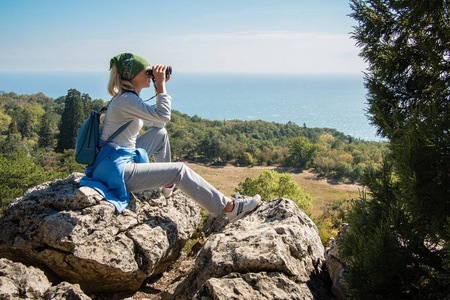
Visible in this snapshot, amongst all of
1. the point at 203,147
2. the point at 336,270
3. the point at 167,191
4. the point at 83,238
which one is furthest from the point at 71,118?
the point at 336,270

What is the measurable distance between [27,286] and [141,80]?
2.71m

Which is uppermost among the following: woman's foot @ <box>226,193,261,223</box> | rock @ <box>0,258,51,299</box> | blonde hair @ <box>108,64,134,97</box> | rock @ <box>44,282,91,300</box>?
blonde hair @ <box>108,64,134,97</box>

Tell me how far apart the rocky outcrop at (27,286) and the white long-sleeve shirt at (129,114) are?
1788 millimetres

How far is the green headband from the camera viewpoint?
413 cm

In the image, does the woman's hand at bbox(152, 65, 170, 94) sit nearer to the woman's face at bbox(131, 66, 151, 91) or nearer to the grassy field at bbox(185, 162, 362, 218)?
the woman's face at bbox(131, 66, 151, 91)

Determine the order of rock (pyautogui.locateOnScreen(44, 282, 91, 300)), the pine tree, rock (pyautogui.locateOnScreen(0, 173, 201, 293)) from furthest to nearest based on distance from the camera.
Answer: the pine tree
rock (pyautogui.locateOnScreen(0, 173, 201, 293))
rock (pyautogui.locateOnScreen(44, 282, 91, 300))

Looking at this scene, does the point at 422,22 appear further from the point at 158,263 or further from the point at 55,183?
the point at 55,183

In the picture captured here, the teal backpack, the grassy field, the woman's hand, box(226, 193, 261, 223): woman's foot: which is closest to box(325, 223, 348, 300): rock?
box(226, 193, 261, 223): woman's foot

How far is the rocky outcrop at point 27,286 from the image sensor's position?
2.82 meters

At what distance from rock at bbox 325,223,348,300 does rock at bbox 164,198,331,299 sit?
0.13 meters

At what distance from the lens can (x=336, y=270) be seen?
371 cm

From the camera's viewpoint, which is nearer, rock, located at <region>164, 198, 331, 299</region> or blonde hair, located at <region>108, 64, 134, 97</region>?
rock, located at <region>164, 198, 331, 299</region>

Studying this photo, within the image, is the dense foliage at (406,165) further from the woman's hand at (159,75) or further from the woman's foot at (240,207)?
the woman's hand at (159,75)

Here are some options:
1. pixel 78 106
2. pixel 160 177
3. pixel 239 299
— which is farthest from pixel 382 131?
pixel 78 106
